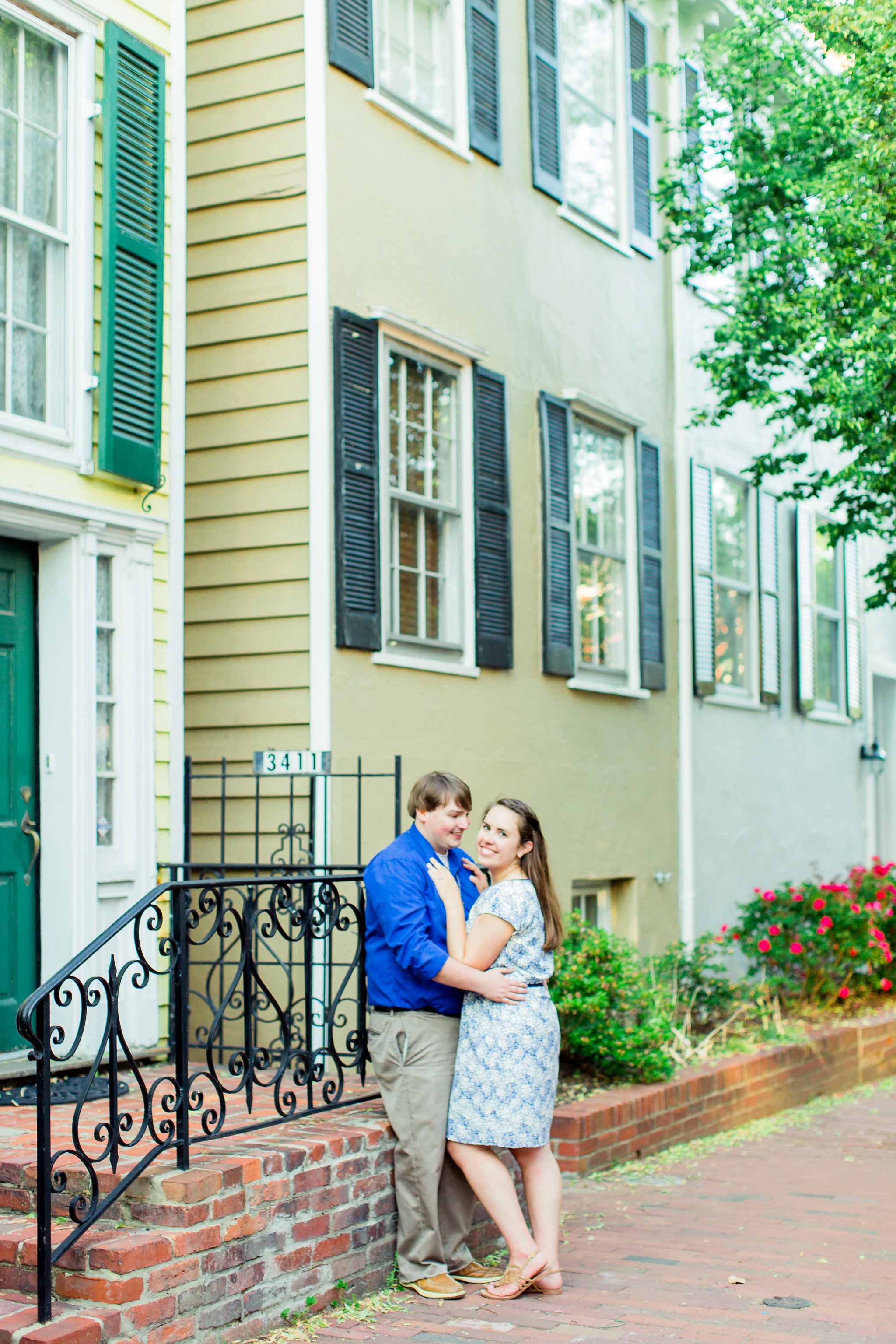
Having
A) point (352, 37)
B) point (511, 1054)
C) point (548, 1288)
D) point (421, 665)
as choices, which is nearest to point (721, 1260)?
point (548, 1288)

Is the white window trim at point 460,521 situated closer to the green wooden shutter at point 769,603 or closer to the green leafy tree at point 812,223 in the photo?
the green leafy tree at point 812,223

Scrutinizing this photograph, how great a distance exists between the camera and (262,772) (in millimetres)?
7504

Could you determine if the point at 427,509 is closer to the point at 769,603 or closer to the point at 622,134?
the point at 622,134

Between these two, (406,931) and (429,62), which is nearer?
(406,931)

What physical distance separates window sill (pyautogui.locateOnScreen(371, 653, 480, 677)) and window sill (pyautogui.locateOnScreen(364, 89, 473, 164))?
3.03 meters

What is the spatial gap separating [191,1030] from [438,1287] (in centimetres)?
310

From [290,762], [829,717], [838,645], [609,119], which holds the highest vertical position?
[609,119]

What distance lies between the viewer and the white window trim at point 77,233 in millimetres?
6566

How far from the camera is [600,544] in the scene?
10.8 meters

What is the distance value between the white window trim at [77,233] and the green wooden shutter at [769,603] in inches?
298

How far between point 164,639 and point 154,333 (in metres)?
1.42

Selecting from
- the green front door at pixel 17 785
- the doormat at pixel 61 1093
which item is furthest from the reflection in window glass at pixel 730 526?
the doormat at pixel 61 1093

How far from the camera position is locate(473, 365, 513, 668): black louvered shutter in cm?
901

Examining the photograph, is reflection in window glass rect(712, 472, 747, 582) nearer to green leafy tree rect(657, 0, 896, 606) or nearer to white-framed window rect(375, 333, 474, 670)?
green leafy tree rect(657, 0, 896, 606)
